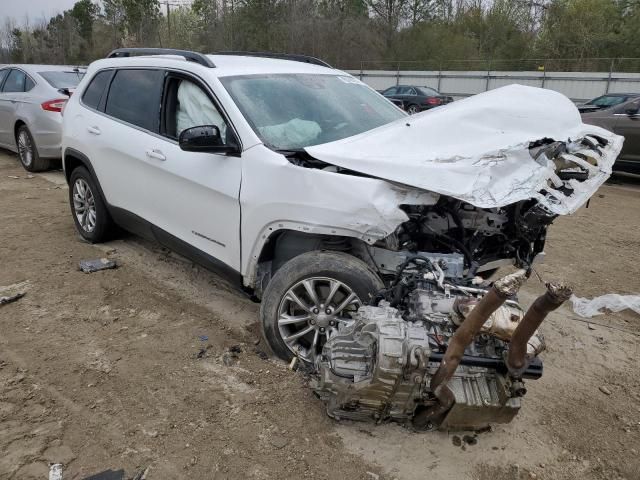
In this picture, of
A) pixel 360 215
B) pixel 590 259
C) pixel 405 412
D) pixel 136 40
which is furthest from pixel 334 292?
pixel 136 40

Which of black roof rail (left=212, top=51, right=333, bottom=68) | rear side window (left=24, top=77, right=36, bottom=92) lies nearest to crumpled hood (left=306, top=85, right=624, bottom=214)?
black roof rail (left=212, top=51, right=333, bottom=68)

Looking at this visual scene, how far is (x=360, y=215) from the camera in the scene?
2748 millimetres

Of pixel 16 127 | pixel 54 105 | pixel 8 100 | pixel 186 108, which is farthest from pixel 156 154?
pixel 8 100

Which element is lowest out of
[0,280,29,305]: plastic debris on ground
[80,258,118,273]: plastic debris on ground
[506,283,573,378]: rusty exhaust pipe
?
[0,280,29,305]: plastic debris on ground

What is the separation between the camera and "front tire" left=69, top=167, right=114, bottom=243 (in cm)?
490

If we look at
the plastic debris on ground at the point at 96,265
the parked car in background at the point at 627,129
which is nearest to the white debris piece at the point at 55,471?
the plastic debris on ground at the point at 96,265

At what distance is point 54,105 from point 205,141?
19.9 ft

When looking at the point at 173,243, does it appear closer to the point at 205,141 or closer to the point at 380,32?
the point at 205,141

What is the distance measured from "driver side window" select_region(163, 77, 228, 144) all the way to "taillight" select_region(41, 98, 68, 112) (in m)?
5.05

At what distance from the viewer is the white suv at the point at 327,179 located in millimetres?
2820

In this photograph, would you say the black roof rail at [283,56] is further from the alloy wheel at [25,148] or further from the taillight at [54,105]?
the alloy wheel at [25,148]

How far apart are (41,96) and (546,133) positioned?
7.90 m

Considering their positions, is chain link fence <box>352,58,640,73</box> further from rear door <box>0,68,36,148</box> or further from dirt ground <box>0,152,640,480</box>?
dirt ground <box>0,152,640,480</box>

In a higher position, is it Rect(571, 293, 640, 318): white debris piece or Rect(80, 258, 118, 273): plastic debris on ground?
Rect(80, 258, 118, 273): plastic debris on ground
